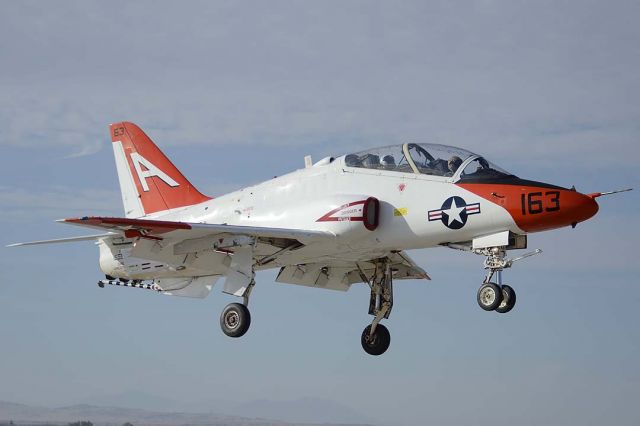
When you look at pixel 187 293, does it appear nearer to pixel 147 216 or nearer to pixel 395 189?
pixel 147 216

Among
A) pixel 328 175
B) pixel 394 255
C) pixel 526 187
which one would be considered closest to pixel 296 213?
pixel 328 175

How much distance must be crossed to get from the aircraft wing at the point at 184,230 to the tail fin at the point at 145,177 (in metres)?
3.47

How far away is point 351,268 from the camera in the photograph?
25438 mm

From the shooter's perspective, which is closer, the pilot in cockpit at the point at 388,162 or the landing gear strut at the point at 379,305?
the pilot in cockpit at the point at 388,162

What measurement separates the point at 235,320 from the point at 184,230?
85.3 inches

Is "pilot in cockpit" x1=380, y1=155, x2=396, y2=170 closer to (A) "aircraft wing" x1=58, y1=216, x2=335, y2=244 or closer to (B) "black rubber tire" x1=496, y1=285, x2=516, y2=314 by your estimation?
(A) "aircraft wing" x1=58, y1=216, x2=335, y2=244

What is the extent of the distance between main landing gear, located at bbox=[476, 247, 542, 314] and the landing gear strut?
418 cm

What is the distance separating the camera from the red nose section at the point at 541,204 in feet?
66.2

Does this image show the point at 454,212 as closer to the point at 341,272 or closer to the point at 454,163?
the point at 454,163

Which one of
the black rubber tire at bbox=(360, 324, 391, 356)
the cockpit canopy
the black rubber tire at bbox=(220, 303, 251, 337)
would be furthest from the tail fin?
the cockpit canopy

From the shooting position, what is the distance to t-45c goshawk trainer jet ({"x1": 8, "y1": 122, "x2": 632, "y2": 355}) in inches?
815

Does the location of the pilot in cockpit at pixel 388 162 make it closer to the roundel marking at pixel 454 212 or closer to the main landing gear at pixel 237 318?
the roundel marking at pixel 454 212

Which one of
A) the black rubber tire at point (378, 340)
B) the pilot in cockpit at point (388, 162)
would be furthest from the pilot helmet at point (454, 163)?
the black rubber tire at point (378, 340)

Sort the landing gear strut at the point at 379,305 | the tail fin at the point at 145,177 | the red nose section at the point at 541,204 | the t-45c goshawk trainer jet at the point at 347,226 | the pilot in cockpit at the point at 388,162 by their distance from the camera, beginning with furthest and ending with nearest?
the tail fin at the point at 145,177 < the landing gear strut at the point at 379,305 < the pilot in cockpit at the point at 388,162 < the t-45c goshawk trainer jet at the point at 347,226 < the red nose section at the point at 541,204
